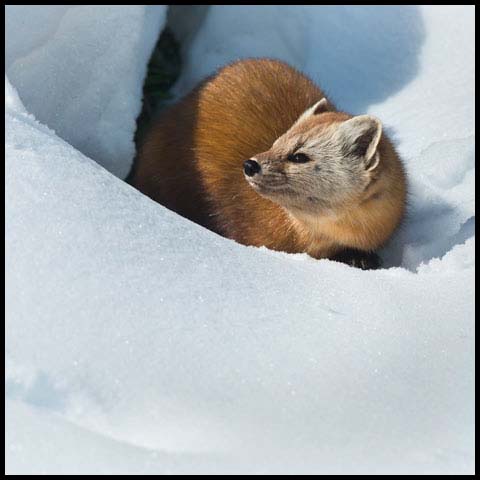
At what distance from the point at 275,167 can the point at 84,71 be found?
39.2 inches

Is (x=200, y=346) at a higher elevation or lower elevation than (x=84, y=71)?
lower

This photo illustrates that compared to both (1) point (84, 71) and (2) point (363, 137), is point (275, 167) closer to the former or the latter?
(2) point (363, 137)

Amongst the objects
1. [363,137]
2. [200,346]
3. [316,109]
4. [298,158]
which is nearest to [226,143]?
[316,109]

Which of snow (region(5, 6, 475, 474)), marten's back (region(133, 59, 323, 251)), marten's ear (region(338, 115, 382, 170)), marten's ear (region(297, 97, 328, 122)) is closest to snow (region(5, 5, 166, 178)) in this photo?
marten's back (region(133, 59, 323, 251))

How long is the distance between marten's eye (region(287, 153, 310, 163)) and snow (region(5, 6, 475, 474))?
14.3 inches

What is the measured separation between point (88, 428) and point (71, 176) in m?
0.80

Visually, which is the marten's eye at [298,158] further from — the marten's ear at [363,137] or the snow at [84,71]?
the snow at [84,71]

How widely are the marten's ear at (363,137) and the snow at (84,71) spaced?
3.13 ft

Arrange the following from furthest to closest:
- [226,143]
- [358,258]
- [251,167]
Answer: [226,143], [358,258], [251,167]

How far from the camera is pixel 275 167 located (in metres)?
3.04

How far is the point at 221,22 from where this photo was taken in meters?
4.52

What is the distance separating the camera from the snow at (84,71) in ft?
11.3

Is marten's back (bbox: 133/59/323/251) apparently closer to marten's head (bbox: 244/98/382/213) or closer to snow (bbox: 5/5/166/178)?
snow (bbox: 5/5/166/178)

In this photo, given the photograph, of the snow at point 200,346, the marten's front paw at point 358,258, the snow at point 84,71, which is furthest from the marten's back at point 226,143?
the snow at point 200,346
